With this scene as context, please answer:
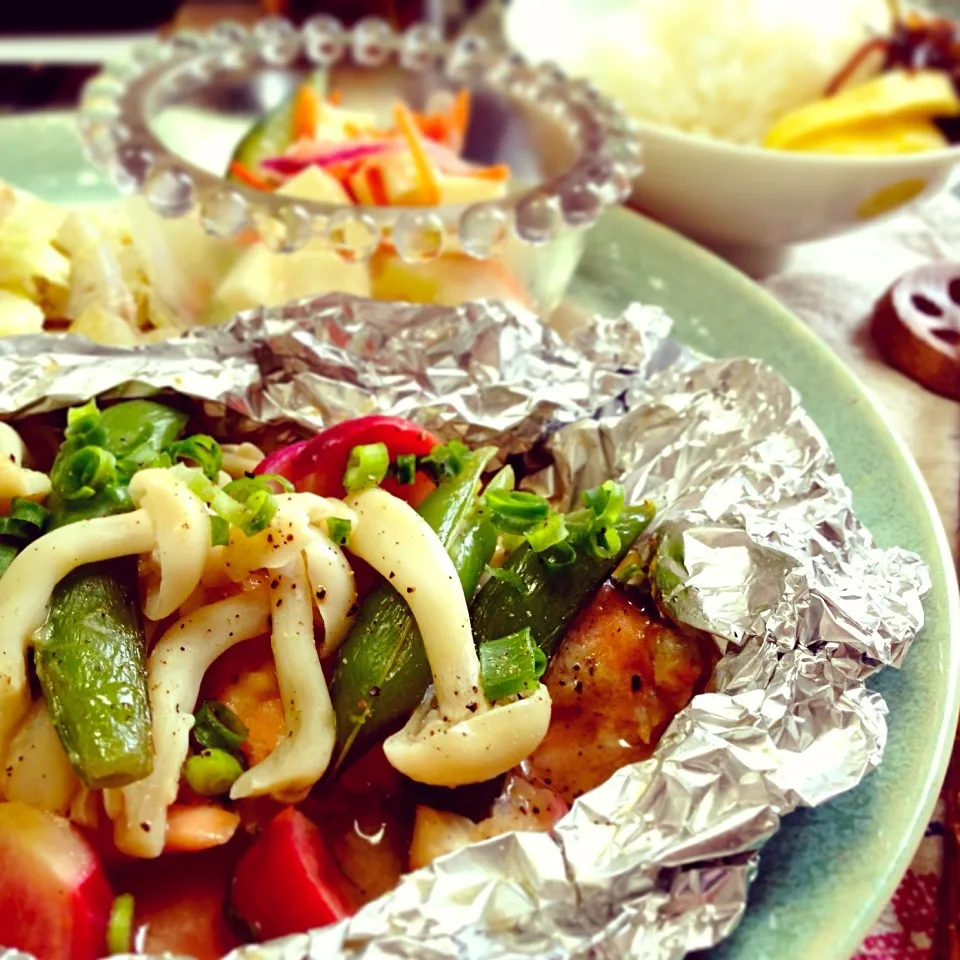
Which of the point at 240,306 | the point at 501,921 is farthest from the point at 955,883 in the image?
the point at 240,306

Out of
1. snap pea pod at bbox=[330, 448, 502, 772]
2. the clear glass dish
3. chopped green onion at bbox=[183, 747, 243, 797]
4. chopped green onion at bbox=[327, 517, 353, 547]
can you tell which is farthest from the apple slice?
the clear glass dish

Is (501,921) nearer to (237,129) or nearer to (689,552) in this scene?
(689,552)

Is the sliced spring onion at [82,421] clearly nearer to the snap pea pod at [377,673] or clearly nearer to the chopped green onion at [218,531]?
the chopped green onion at [218,531]

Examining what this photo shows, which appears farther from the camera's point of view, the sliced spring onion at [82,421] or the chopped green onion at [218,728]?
the sliced spring onion at [82,421]

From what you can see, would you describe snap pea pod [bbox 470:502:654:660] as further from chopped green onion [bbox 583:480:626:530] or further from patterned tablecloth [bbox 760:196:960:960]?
patterned tablecloth [bbox 760:196:960:960]

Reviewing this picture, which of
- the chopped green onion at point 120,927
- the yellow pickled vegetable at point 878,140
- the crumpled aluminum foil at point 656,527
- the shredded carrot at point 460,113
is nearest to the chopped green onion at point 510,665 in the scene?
the crumpled aluminum foil at point 656,527

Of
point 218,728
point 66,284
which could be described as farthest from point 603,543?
point 66,284

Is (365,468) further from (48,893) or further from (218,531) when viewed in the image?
(48,893)
